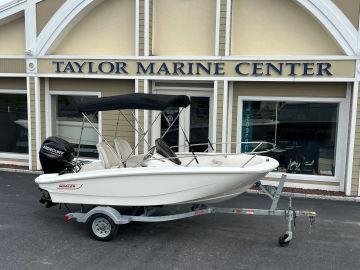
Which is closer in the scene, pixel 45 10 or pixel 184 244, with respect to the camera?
pixel 184 244

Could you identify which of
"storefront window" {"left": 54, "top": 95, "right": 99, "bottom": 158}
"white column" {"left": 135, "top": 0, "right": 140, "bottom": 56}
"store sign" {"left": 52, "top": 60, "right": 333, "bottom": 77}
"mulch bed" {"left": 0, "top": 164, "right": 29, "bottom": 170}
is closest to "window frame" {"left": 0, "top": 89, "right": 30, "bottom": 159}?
"mulch bed" {"left": 0, "top": 164, "right": 29, "bottom": 170}

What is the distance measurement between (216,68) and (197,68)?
0.43 metres

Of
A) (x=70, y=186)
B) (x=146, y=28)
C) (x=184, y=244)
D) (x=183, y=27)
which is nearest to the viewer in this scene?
(x=184, y=244)

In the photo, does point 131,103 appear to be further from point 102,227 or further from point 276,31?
point 276,31

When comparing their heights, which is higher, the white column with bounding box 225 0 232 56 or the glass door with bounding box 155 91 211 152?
the white column with bounding box 225 0 232 56

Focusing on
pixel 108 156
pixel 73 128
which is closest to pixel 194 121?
pixel 73 128

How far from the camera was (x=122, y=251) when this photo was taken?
5488 millimetres

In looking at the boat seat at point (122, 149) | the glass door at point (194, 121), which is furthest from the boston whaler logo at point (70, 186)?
the glass door at point (194, 121)

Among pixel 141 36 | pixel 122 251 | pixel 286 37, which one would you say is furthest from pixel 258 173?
pixel 141 36

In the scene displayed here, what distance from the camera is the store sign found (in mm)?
8262

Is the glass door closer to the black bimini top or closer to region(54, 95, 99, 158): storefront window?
region(54, 95, 99, 158): storefront window

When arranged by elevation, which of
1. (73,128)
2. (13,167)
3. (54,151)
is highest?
(73,128)

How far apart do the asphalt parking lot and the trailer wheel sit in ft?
0.35

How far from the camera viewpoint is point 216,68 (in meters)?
8.74
